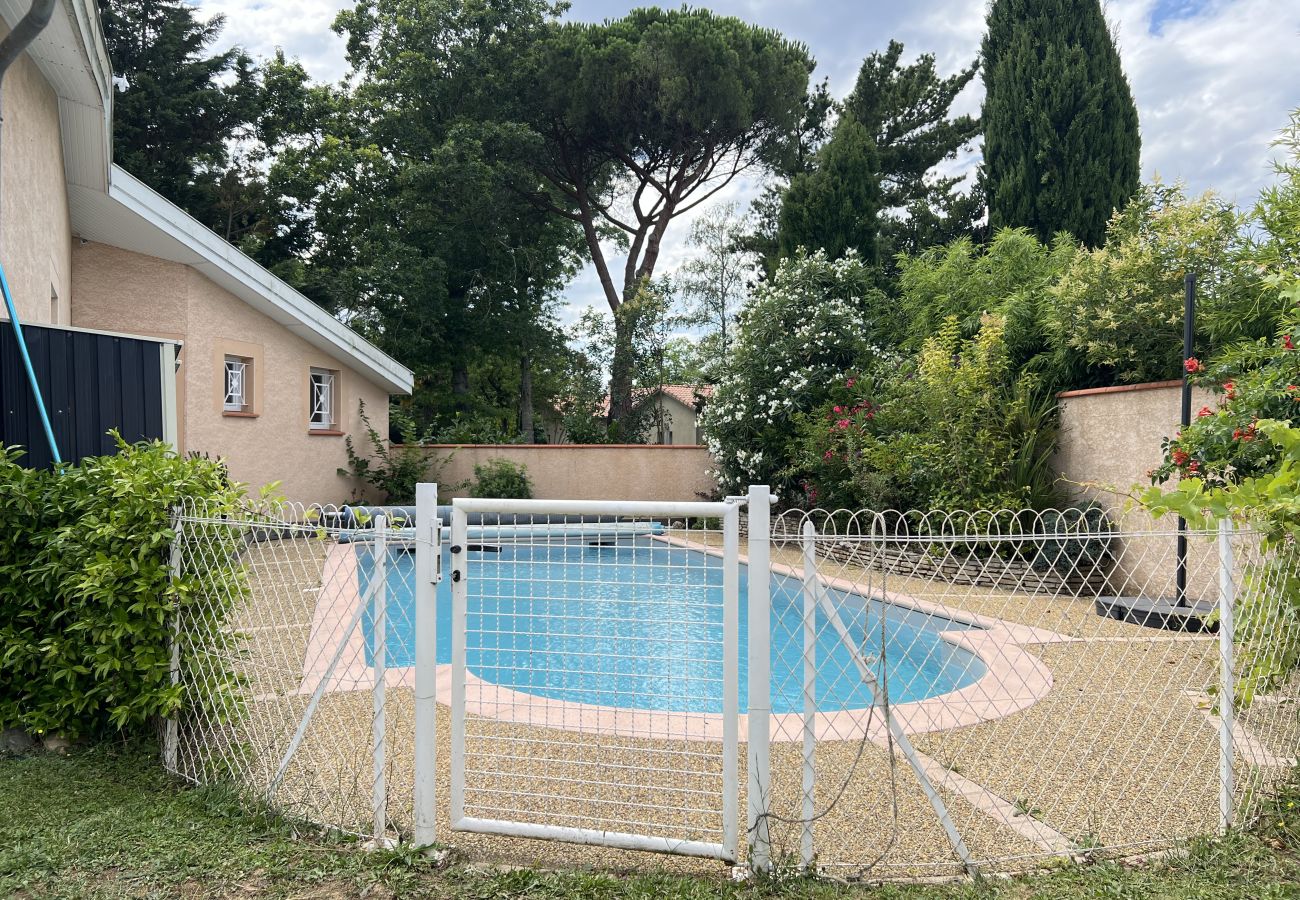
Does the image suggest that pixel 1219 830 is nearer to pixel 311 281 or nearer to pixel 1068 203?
pixel 1068 203

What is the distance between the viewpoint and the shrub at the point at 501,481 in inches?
571

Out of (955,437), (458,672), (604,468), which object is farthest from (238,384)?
(458,672)

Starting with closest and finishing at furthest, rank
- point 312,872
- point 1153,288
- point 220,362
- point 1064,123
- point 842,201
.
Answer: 1. point 312,872
2. point 1153,288
3. point 220,362
4. point 1064,123
5. point 842,201

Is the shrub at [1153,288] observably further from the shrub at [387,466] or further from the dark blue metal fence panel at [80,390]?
the shrub at [387,466]

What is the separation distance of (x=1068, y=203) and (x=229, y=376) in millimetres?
15476

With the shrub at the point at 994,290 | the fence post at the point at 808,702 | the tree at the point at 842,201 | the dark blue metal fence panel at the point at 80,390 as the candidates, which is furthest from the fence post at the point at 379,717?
the tree at the point at 842,201

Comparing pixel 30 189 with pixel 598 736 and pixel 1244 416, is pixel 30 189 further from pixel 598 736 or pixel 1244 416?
pixel 1244 416

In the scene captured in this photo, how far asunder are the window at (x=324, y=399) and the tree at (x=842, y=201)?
9379 millimetres

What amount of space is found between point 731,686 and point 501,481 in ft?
39.5

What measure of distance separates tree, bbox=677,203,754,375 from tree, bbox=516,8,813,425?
Answer: 787 mm

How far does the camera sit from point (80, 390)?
15.4 feet

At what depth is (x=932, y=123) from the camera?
811 inches

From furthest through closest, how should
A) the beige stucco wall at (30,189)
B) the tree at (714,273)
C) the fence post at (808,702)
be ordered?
the tree at (714,273), the beige stucco wall at (30,189), the fence post at (808,702)

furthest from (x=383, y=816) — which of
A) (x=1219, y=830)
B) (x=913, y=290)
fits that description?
(x=913, y=290)
